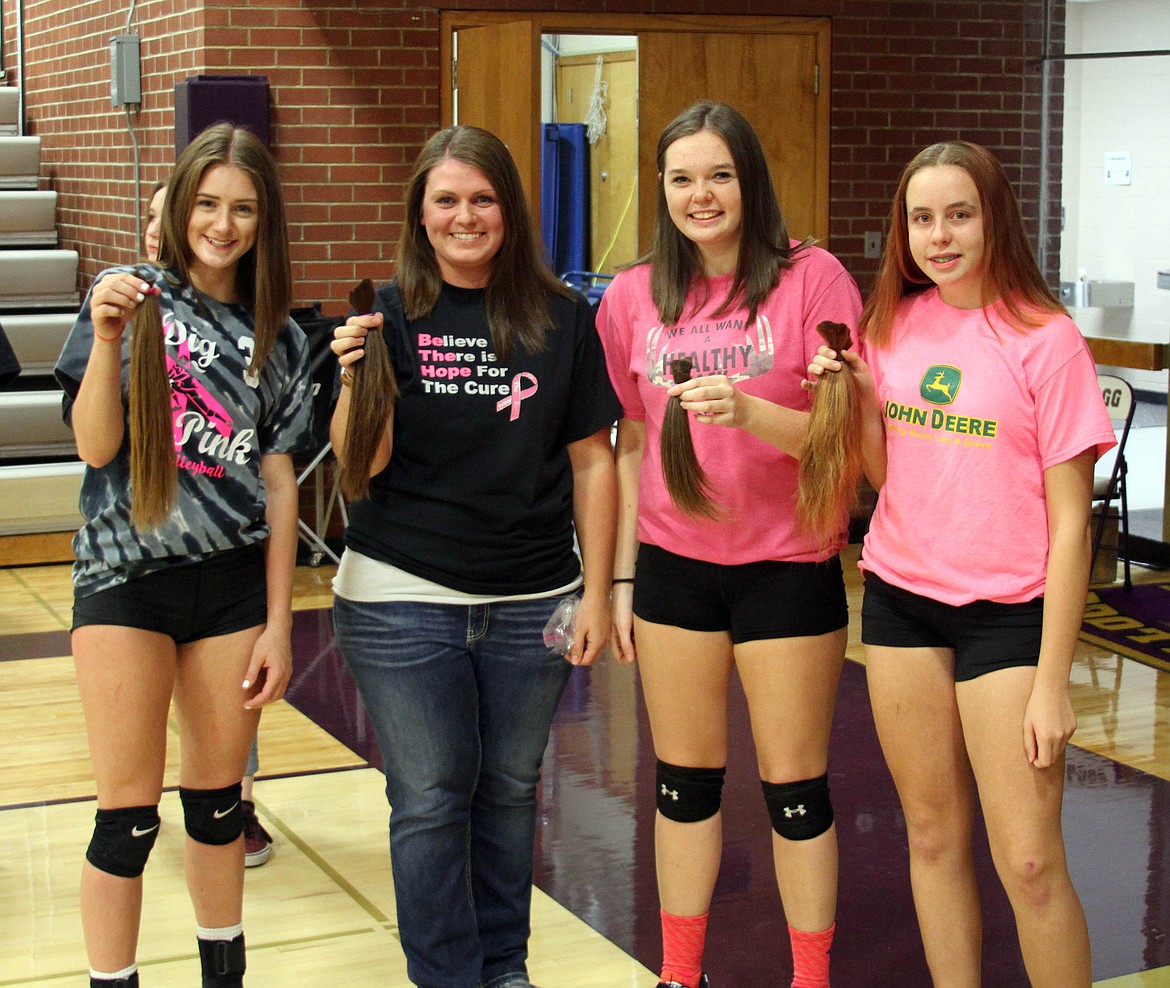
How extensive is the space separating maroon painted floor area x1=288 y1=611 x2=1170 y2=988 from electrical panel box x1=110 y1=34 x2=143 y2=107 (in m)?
3.79

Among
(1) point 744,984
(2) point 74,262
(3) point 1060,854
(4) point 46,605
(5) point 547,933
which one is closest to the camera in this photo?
(3) point 1060,854

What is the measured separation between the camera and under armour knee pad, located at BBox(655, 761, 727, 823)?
8.72 ft

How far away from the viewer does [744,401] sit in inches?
92.2

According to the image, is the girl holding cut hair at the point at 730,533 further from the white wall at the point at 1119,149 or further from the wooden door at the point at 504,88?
the white wall at the point at 1119,149

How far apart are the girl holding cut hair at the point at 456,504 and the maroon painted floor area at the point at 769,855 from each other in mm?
811

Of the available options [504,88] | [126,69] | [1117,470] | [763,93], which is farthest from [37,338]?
[1117,470]

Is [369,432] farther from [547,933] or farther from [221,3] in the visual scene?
[221,3]

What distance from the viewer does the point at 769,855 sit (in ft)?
11.9

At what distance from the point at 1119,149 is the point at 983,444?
5503 millimetres

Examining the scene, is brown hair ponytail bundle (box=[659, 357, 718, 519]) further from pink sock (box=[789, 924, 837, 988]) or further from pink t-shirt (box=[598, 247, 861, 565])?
pink sock (box=[789, 924, 837, 988])

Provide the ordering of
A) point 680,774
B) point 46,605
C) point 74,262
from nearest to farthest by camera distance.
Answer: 1. point 680,774
2. point 46,605
3. point 74,262

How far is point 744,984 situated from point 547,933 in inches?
18.6

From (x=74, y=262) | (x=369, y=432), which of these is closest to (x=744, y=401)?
(x=369, y=432)

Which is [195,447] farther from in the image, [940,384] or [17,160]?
[17,160]
